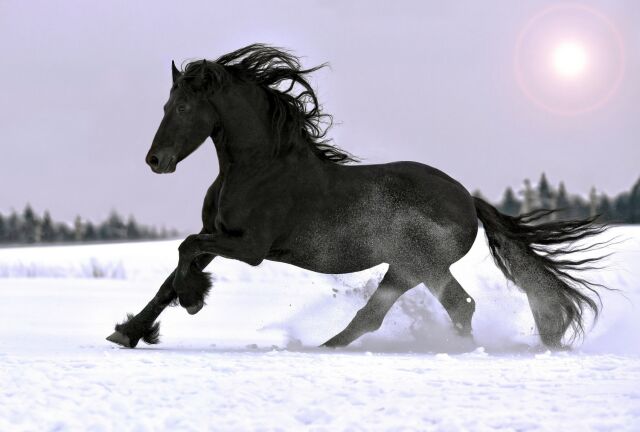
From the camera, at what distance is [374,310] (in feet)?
21.8

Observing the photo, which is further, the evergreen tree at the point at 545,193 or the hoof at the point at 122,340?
the evergreen tree at the point at 545,193

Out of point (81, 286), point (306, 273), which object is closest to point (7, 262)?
point (81, 286)

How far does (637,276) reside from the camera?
11.9 metres

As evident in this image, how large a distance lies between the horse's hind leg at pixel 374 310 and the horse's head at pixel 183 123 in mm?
1750

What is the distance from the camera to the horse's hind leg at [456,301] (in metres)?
6.68

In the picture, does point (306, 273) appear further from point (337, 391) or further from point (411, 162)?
point (337, 391)

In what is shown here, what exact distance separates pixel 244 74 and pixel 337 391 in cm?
302

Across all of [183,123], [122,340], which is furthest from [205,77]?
[122,340]

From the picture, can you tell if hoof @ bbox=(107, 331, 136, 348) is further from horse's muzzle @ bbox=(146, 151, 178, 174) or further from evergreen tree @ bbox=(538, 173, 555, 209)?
evergreen tree @ bbox=(538, 173, 555, 209)

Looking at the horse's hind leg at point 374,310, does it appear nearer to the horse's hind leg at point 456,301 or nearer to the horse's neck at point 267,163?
the horse's hind leg at point 456,301

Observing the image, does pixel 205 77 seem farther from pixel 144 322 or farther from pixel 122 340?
pixel 122 340

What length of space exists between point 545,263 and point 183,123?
312cm

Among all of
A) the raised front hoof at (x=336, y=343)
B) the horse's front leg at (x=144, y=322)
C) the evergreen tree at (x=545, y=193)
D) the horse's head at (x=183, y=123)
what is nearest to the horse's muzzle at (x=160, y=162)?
the horse's head at (x=183, y=123)

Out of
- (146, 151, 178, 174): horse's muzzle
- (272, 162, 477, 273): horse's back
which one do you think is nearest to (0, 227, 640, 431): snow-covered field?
(272, 162, 477, 273): horse's back
